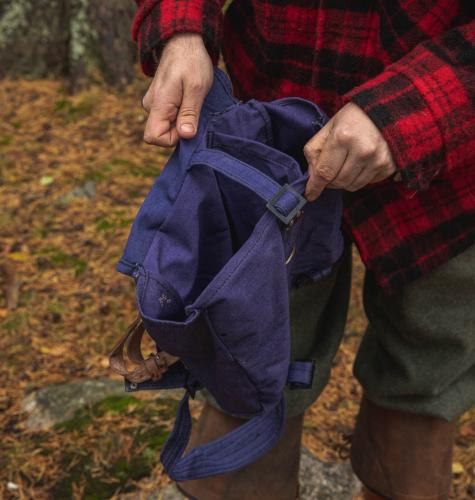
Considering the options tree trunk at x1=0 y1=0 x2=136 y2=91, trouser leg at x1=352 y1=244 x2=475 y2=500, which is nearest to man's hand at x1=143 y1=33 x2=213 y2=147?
trouser leg at x1=352 y1=244 x2=475 y2=500

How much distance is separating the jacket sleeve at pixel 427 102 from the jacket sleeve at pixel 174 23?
0.42 meters

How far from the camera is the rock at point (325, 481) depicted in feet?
7.79

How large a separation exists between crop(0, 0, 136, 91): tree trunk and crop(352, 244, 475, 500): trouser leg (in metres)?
2.99

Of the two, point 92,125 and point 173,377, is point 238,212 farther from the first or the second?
point 92,125

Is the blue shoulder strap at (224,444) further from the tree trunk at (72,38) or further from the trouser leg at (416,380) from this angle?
the tree trunk at (72,38)

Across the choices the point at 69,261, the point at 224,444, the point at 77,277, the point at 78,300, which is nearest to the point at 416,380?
the point at 224,444

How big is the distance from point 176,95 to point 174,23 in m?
0.19

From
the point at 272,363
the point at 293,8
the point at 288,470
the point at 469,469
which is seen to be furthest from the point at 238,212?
the point at 469,469

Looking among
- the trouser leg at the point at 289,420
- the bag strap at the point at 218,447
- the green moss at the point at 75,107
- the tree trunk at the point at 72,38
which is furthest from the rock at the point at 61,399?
the tree trunk at the point at 72,38

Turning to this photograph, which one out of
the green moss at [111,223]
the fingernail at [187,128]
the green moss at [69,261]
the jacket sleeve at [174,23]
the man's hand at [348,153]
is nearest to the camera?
the man's hand at [348,153]

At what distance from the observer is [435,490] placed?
2.04m

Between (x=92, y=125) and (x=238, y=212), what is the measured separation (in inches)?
115

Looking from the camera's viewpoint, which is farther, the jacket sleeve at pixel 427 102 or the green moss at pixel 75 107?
the green moss at pixel 75 107

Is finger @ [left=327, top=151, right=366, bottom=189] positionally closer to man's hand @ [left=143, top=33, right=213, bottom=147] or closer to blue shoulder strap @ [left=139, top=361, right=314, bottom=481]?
man's hand @ [left=143, top=33, right=213, bottom=147]
